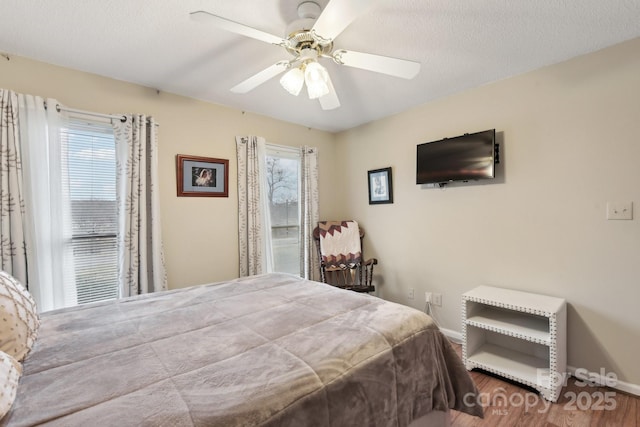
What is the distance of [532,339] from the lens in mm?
1933

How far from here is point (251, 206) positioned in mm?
2969

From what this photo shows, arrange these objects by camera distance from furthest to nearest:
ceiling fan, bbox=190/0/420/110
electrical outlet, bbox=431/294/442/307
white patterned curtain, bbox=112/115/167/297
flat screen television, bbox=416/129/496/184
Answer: electrical outlet, bbox=431/294/442/307 → flat screen television, bbox=416/129/496/184 → white patterned curtain, bbox=112/115/167/297 → ceiling fan, bbox=190/0/420/110

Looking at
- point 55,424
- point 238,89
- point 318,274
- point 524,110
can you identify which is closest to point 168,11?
point 238,89

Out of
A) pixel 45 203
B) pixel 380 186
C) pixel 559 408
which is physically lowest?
pixel 559 408

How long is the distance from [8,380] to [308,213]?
2789 millimetres

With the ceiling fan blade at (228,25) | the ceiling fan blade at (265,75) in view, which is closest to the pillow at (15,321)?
the ceiling fan blade at (228,25)

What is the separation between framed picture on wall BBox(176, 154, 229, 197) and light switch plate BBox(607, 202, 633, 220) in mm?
3017

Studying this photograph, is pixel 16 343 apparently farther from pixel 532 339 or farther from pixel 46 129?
pixel 532 339

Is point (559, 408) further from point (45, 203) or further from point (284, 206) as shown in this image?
point (45, 203)

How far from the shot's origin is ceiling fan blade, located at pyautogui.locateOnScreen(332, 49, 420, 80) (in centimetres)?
152

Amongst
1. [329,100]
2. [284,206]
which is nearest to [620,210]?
[329,100]

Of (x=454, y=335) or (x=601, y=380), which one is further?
(x=454, y=335)

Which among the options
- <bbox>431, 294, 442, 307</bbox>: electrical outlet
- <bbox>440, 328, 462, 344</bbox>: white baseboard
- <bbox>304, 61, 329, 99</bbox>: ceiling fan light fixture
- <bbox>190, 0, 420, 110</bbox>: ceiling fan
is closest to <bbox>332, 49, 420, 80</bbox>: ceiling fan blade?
<bbox>190, 0, 420, 110</bbox>: ceiling fan

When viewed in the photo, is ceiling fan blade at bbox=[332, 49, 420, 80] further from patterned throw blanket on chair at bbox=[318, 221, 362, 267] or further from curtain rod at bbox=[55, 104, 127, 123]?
patterned throw blanket on chair at bbox=[318, 221, 362, 267]
